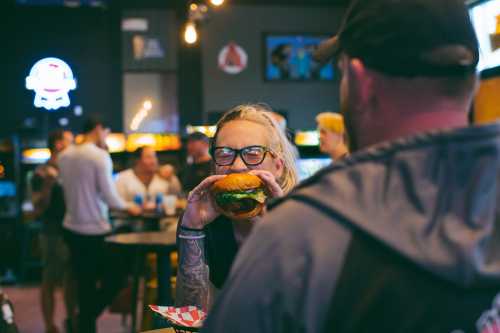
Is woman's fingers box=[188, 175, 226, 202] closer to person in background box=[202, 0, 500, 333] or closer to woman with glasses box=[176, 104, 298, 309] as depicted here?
woman with glasses box=[176, 104, 298, 309]

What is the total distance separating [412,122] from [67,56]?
10005mm

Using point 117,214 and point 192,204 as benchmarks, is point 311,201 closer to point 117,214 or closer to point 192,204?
point 192,204

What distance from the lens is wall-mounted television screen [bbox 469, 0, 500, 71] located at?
3637 mm

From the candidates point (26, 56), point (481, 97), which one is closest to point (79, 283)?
point (481, 97)

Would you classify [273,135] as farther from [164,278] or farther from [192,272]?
[164,278]

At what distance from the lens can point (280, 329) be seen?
2.74 ft

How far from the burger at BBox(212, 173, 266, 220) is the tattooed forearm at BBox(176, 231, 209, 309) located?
124mm

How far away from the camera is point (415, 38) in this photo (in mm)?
883

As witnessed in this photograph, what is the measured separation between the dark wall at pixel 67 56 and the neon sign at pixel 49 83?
6538 mm

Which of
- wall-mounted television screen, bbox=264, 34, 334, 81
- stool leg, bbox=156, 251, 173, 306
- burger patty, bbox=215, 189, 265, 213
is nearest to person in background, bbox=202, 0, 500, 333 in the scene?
burger patty, bbox=215, 189, 265, 213

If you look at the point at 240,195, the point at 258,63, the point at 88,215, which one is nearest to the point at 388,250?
the point at 240,195

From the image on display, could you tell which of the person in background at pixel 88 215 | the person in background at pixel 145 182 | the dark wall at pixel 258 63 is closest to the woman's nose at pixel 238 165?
the person in background at pixel 88 215

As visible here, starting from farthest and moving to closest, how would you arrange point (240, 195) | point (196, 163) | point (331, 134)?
point (196, 163) < point (331, 134) < point (240, 195)

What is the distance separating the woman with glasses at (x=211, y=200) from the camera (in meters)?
1.75
